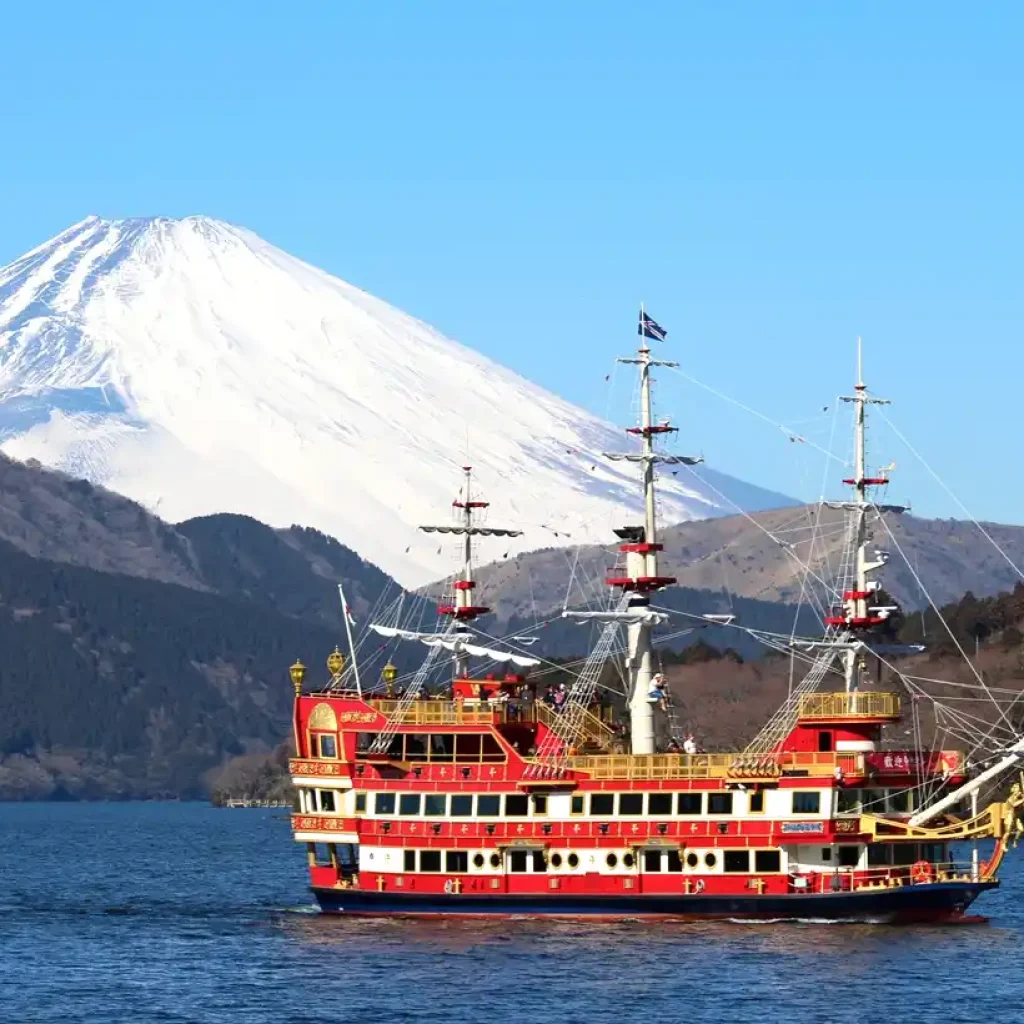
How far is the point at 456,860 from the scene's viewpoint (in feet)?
266

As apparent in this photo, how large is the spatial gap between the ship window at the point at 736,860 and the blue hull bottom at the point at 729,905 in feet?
2.85

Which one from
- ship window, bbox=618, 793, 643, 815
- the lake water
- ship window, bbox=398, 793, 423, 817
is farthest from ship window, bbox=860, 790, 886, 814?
ship window, bbox=398, 793, 423, 817

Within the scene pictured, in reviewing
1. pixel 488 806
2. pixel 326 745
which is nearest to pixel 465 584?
pixel 326 745

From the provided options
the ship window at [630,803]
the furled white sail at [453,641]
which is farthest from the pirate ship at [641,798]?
the furled white sail at [453,641]

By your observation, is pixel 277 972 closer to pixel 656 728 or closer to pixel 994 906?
pixel 656 728

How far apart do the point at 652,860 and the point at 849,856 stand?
5.80 metres

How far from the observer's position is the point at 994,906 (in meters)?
91.4

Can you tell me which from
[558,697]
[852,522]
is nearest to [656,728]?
[558,697]

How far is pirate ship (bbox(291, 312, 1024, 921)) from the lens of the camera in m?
77.2

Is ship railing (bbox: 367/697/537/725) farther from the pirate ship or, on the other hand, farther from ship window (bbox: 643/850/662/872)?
ship window (bbox: 643/850/662/872)

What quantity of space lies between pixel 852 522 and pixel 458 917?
1687 centimetres

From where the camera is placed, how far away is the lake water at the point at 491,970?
2564 inches

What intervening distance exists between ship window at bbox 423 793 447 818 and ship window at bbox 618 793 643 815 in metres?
5.59

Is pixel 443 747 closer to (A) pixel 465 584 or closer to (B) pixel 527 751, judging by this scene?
(B) pixel 527 751
